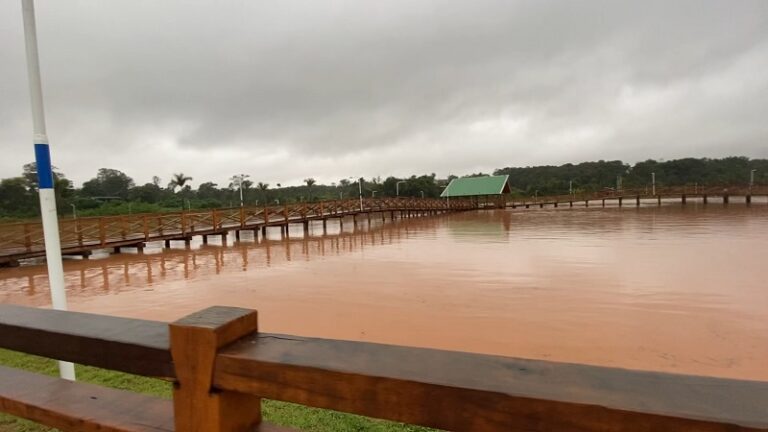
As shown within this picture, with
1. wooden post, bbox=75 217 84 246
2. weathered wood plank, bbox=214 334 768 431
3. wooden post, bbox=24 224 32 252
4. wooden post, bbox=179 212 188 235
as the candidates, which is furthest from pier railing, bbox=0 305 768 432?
wooden post, bbox=179 212 188 235

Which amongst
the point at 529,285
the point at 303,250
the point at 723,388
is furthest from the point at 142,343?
the point at 303,250

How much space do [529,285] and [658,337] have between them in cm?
→ 311

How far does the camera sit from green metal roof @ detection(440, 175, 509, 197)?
161 feet

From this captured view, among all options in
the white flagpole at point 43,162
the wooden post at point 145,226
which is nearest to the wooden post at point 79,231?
the wooden post at point 145,226

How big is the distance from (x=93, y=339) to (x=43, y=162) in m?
2.86

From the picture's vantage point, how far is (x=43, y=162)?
130 inches

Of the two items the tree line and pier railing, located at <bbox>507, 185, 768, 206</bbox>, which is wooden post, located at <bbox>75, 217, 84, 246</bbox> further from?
pier railing, located at <bbox>507, 185, 768, 206</bbox>

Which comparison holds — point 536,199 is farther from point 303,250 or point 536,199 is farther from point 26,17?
point 26,17

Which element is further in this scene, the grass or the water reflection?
the water reflection

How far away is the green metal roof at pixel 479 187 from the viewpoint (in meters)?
49.0

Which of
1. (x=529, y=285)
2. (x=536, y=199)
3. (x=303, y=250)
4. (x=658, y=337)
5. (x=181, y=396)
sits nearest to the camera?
(x=181, y=396)

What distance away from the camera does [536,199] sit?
52.7 metres

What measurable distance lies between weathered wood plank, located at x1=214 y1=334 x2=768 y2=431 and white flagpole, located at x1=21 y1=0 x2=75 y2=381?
3214mm

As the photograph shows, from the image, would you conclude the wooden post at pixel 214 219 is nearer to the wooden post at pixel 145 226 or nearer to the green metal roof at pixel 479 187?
the wooden post at pixel 145 226
